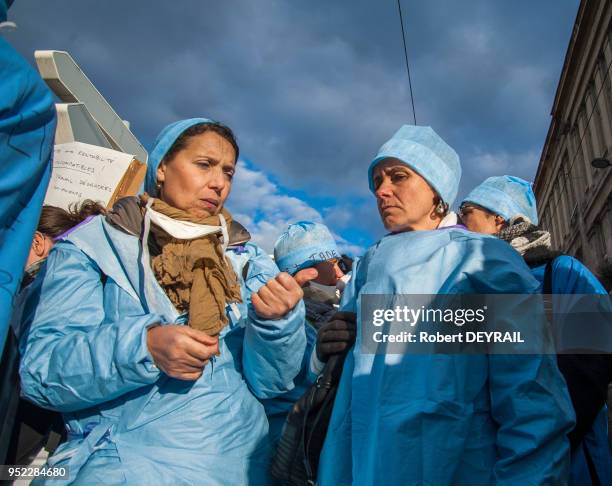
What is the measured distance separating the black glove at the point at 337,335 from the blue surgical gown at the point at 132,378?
83 millimetres

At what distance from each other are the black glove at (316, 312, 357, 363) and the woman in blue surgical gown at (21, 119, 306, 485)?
3.3 inches

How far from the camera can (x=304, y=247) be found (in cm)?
368

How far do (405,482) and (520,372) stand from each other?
454 mm

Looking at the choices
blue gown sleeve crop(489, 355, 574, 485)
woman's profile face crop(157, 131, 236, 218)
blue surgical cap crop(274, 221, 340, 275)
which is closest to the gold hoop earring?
blue gown sleeve crop(489, 355, 574, 485)

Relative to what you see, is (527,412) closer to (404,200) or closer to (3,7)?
(404,200)

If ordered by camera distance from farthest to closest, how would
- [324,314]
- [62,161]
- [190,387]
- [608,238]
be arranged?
1. [608,238]
2. [62,161]
3. [324,314]
4. [190,387]

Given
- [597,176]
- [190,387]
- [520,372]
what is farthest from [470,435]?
[597,176]

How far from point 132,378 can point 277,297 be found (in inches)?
19.3

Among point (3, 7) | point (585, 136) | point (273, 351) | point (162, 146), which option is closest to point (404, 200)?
point (273, 351)

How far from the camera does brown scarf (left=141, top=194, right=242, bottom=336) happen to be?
1.54 m

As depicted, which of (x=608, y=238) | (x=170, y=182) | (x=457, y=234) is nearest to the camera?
(x=457, y=234)

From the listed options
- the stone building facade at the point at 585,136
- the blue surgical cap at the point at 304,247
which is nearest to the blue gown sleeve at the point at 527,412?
the blue surgical cap at the point at 304,247

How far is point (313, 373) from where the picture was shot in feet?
5.74

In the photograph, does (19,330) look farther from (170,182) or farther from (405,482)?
(405,482)
